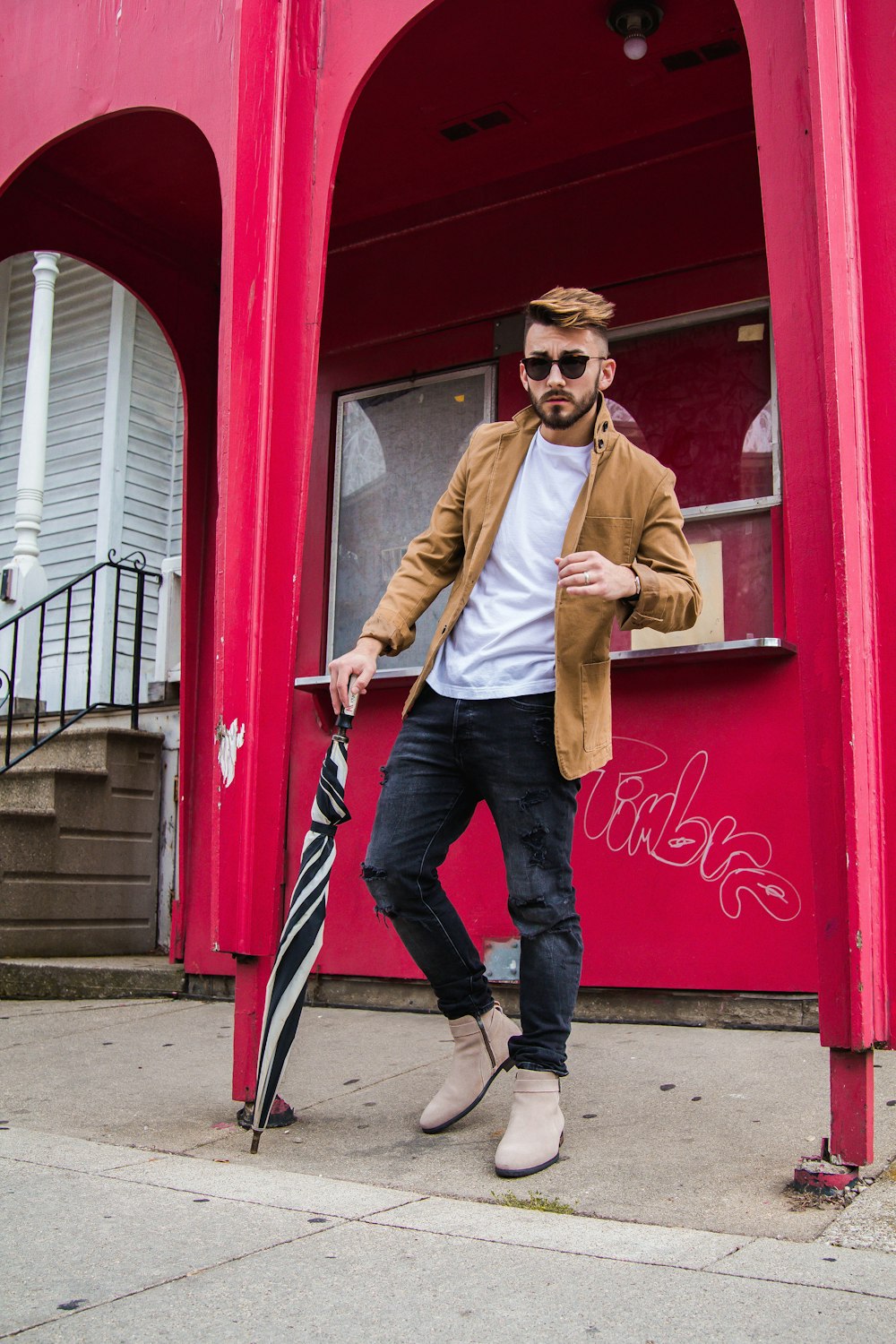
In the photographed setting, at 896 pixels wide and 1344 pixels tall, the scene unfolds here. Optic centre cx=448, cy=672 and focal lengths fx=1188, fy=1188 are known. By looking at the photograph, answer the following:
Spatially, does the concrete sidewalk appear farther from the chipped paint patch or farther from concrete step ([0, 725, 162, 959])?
concrete step ([0, 725, 162, 959])

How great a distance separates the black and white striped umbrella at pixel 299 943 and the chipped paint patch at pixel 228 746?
0.43 m

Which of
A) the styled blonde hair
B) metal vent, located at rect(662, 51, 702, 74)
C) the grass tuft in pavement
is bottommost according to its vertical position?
the grass tuft in pavement

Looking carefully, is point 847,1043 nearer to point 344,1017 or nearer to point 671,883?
point 671,883

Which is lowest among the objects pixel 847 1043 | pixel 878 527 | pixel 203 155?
pixel 847 1043

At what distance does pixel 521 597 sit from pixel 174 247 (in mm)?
3556

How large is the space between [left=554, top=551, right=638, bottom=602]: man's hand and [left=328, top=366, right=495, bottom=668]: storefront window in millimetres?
2453

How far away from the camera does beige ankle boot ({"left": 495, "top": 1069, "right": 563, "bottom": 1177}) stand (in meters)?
2.58

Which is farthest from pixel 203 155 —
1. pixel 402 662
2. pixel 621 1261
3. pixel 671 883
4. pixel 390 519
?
pixel 621 1261

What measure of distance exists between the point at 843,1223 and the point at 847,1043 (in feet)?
1.14

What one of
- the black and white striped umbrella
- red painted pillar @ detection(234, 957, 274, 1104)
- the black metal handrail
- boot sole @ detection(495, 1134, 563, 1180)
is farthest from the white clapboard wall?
boot sole @ detection(495, 1134, 563, 1180)

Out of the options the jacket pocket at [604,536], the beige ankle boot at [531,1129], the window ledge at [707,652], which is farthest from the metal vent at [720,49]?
the beige ankle boot at [531,1129]

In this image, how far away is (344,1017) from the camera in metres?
4.54

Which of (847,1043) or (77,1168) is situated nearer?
(847,1043)

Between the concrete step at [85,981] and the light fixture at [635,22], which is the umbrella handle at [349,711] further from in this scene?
the concrete step at [85,981]
